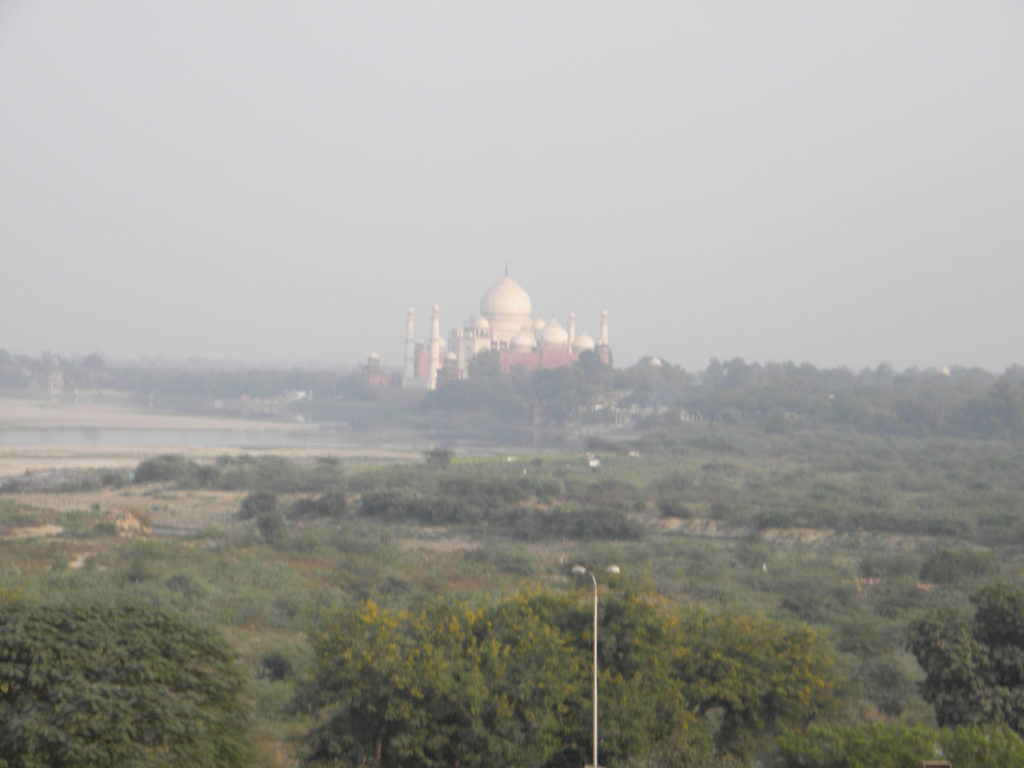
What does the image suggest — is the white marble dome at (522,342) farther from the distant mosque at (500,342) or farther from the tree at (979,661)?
the tree at (979,661)

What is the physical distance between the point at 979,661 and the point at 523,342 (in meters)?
67.1

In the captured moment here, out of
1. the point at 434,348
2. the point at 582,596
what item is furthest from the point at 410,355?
the point at 582,596

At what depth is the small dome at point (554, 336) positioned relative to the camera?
261 feet

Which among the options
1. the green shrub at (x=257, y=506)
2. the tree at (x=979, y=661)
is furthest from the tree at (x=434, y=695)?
the green shrub at (x=257, y=506)

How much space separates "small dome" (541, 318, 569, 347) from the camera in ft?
261

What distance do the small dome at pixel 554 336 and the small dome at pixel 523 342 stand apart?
1.29 meters

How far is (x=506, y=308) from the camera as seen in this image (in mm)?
81312

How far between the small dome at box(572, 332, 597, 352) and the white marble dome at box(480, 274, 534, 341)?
3.80 m

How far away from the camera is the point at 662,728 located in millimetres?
10102

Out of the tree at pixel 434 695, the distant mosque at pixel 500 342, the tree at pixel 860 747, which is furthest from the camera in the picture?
the distant mosque at pixel 500 342

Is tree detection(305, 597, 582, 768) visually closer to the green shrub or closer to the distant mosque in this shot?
the green shrub

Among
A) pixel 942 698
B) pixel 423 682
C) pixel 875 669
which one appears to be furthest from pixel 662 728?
pixel 875 669

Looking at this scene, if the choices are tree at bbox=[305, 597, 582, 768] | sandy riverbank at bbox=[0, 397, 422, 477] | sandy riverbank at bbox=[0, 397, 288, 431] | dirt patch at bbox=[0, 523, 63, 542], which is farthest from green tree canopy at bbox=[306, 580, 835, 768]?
sandy riverbank at bbox=[0, 397, 288, 431]

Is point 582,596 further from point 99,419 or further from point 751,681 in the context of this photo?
point 99,419
